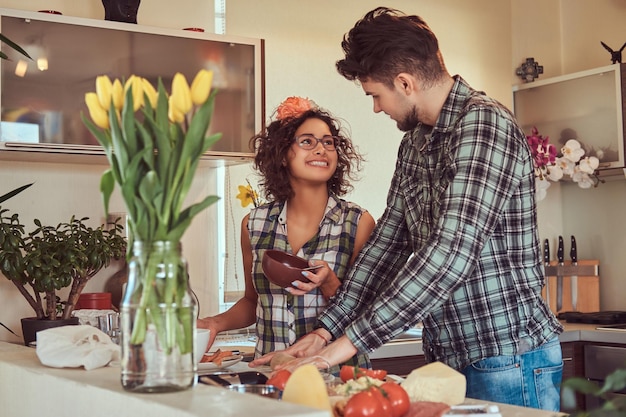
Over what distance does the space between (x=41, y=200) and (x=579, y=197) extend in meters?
2.70

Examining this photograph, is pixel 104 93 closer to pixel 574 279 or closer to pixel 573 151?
pixel 573 151

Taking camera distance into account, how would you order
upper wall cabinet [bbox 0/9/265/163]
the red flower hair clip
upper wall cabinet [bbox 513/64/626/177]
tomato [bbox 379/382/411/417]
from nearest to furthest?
tomato [bbox 379/382/411/417], the red flower hair clip, upper wall cabinet [bbox 0/9/265/163], upper wall cabinet [bbox 513/64/626/177]

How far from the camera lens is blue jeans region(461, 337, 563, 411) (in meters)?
1.93

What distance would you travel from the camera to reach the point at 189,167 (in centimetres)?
111

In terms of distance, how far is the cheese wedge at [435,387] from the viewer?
53.2 inches

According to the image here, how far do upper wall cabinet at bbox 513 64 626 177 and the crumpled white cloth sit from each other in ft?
10.4

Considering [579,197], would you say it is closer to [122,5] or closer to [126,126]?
[122,5]

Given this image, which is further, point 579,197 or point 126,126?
point 579,197

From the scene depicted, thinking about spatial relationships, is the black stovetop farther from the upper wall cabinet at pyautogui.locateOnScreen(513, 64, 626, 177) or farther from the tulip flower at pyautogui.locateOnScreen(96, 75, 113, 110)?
the tulip flower at pyautogui.locateOnScreen(96, 75, 113, 110)

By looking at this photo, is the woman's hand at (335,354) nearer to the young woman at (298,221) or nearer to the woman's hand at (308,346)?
the woman's hand at (308,346)

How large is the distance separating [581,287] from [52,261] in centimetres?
265

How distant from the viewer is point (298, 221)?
8.04 feet

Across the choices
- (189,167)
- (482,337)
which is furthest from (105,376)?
(482,337)

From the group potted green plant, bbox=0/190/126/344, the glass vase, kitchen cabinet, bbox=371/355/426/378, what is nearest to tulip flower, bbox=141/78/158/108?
the glass vase
